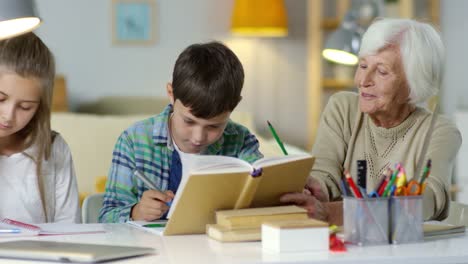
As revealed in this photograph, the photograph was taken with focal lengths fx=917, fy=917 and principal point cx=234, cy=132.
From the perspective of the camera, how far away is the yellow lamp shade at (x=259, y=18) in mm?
5754

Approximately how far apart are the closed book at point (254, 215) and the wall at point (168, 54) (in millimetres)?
3910

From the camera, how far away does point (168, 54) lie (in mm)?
5961

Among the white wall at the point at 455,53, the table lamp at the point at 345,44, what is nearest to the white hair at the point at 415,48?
the table lamp at the point at 345,44

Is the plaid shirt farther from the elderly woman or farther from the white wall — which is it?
the white wall

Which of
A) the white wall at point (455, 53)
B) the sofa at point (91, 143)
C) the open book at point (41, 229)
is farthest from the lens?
the white wall at point (455, 53)

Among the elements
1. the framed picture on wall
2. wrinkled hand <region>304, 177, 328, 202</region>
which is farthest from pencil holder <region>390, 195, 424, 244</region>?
the framed picture on wall

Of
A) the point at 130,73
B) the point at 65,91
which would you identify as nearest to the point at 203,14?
the point at 130,73

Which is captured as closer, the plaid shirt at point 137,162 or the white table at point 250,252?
the white table at point 250,252

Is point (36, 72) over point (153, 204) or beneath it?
over

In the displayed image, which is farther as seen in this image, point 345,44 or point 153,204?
point 345,44

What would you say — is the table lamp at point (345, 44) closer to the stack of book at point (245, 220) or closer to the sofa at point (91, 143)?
the sofa at point (91, 143)

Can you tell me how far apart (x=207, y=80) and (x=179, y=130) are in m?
0.15

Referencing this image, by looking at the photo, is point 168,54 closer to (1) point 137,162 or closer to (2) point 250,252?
(1) point 137,162

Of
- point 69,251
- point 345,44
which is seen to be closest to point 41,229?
point 69,251
